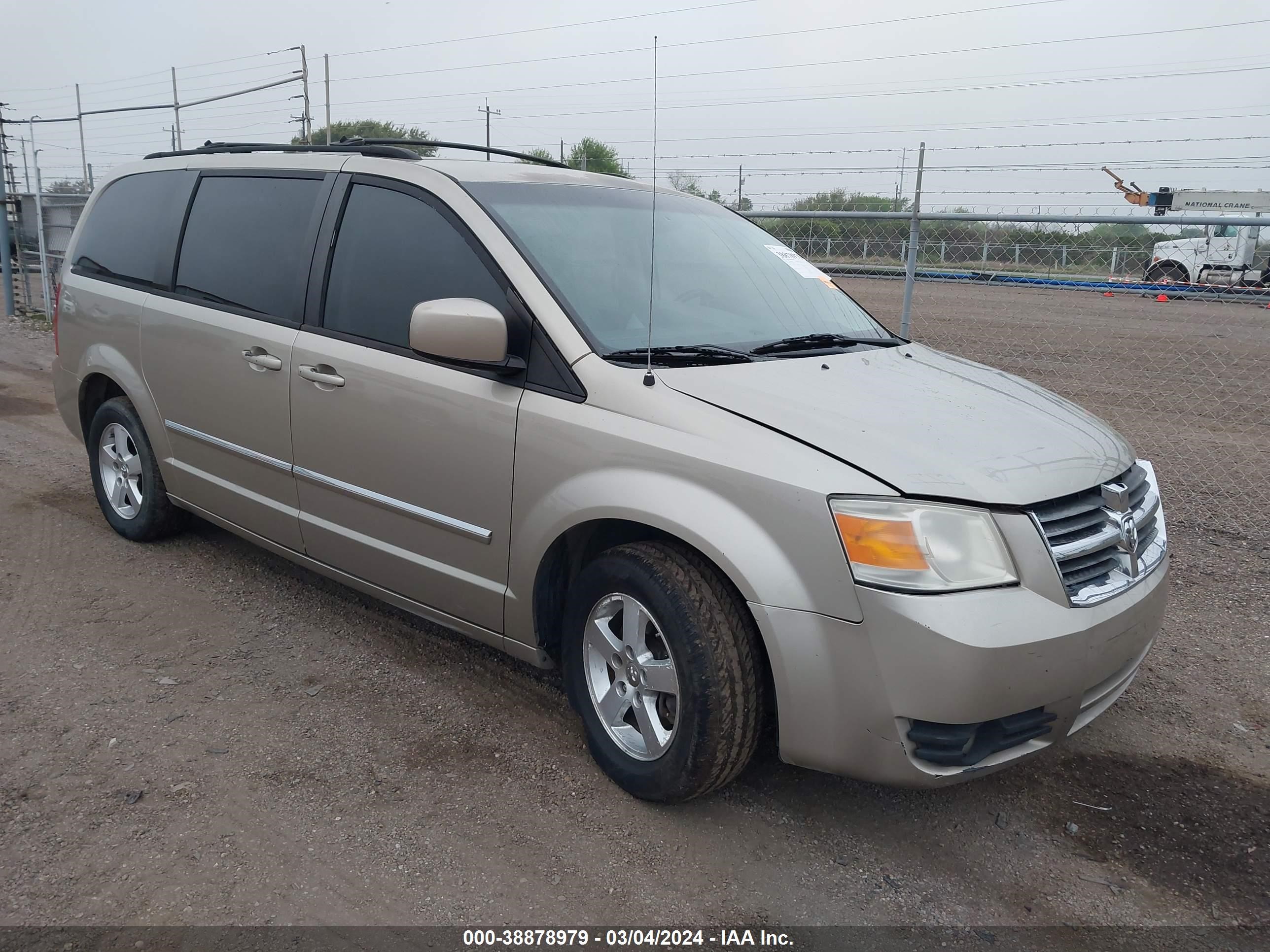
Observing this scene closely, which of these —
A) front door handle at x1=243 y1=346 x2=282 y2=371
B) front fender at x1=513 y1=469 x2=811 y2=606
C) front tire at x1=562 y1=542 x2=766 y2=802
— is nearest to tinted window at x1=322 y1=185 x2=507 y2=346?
front door handle at x1=243 y1=346 x2=282 y2=371

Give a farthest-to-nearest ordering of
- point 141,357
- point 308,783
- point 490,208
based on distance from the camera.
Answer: point 141,357 < point 490,208 < point 308,783

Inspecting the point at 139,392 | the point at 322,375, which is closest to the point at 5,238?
the point at 139,392

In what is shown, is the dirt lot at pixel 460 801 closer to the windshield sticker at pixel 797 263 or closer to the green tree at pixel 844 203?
the windshield sticker at pixel 797 263

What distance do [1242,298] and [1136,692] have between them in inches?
140

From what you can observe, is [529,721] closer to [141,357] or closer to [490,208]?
[490,208]

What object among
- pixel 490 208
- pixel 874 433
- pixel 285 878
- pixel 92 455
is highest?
pixel 490 208

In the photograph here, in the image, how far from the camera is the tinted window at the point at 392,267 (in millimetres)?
3373

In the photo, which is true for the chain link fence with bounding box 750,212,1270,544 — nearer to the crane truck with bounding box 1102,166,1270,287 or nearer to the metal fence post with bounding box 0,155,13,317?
the crane truck with bounding box 1102,166,1270,287

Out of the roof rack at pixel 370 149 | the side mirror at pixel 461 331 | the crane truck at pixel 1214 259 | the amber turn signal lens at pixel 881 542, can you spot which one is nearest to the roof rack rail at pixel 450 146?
the roof rack at pixel 370 149

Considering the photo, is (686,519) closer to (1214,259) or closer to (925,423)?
(925,423)

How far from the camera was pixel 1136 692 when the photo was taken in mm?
3812

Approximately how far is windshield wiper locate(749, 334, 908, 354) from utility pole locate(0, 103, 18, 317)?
1419 cm

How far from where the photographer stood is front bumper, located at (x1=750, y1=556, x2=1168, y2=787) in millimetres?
2420

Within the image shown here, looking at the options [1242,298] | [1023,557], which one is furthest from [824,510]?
[1242,298]
